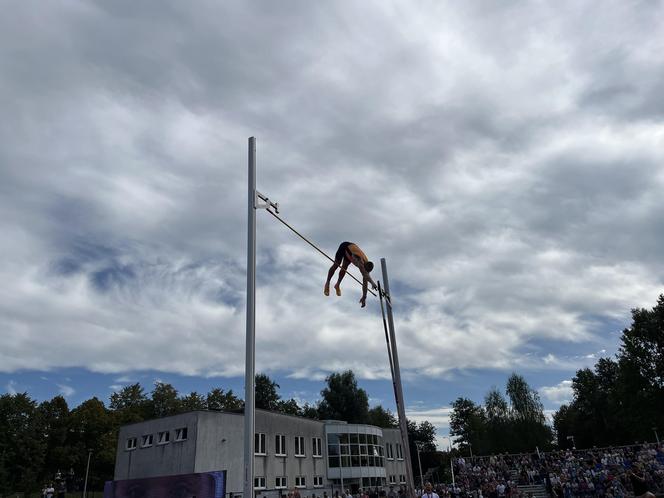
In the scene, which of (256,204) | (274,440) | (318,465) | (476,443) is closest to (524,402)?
(476,443)

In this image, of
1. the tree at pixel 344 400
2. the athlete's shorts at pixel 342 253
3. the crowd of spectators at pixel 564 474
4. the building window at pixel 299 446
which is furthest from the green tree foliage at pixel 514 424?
the athlete's shorts at pixel 342 253

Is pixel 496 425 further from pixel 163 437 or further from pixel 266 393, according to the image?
pixel 163 437

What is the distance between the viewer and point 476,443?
6225cm

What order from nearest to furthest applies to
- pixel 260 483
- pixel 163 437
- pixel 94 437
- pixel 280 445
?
pixel 163 437 < pixel 260 483 < pixel 280 445 < pixel 94 437

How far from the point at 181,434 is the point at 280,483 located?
281 inches

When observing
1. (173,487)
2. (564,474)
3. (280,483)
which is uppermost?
(173,487)

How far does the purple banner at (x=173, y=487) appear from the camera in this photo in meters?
19.9

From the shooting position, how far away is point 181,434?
23000 mm

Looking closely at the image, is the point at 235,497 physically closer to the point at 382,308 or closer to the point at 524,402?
the point at 382,308

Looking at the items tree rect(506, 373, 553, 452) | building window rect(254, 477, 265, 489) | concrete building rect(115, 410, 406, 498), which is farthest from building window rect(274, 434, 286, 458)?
tree rect(506, 373, 553, 452)

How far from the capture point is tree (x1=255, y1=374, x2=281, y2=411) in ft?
195

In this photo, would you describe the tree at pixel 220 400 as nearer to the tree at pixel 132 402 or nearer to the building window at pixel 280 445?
the tree at pixel 132 402

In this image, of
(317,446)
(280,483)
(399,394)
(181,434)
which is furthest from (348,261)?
(317,446)

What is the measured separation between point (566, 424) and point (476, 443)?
1265 cm
